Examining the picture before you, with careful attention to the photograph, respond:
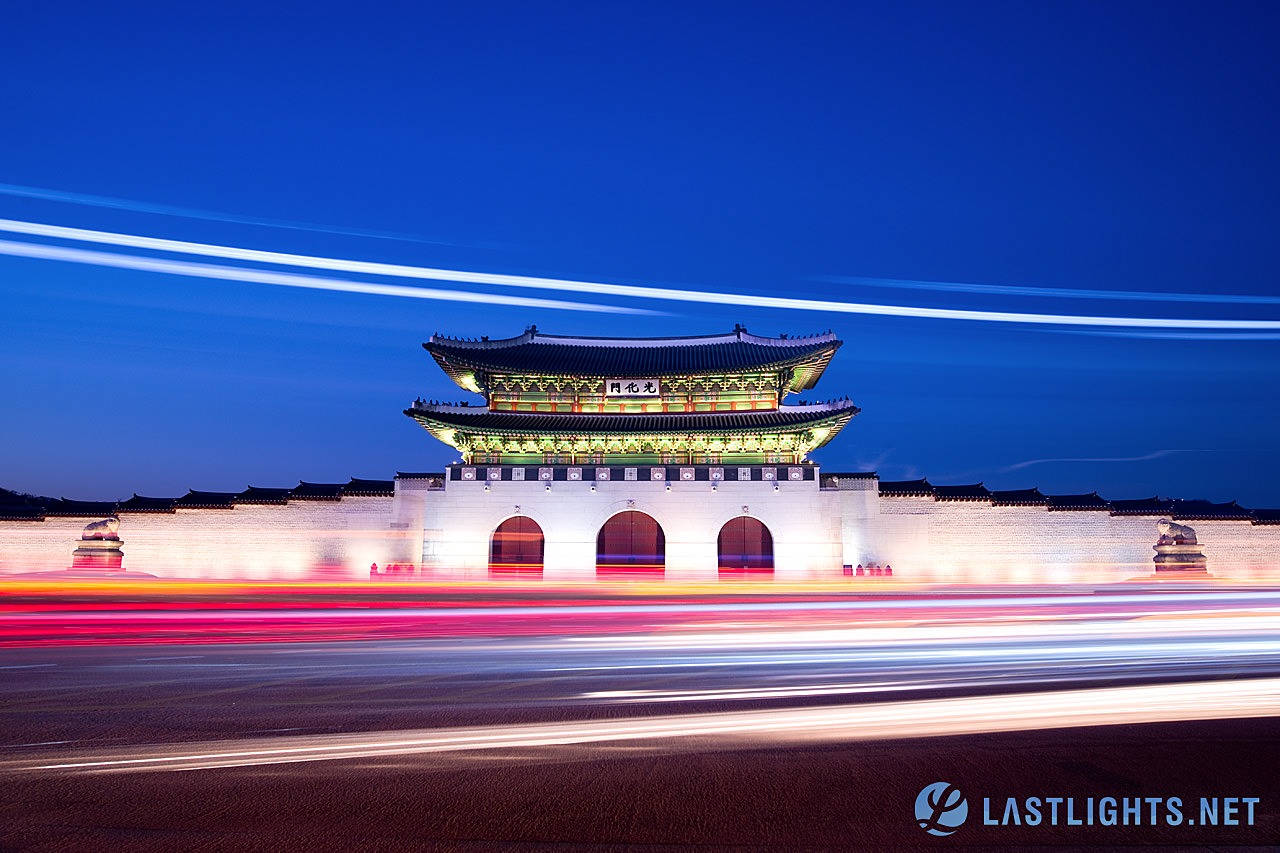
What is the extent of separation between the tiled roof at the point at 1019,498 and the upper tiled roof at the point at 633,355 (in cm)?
820

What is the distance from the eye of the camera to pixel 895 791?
406 cm

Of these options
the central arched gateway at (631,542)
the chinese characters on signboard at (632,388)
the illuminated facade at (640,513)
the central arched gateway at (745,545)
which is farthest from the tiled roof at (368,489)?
the central arched gateway at (745,545)

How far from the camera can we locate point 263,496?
2650 cm

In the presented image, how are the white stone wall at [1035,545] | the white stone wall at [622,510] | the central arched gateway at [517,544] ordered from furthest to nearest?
the central arched gateway at [517,544] < the white stone wall at [622,510] < the white stone wall at [1035,545]

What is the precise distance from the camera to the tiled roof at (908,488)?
25016 mm

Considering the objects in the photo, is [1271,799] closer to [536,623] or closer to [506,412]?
[536,623]

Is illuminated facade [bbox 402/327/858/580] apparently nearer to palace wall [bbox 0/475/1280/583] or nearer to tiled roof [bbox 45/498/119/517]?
palace wall [bbox 0/475/1280/583]

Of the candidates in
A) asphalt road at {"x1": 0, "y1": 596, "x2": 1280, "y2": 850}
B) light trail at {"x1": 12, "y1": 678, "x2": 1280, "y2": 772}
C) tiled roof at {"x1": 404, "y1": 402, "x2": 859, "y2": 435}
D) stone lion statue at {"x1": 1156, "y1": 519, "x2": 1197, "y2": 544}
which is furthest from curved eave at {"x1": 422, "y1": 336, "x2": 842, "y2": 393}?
light trail at {"x1": 12, "y1": 678, "x2": 1280, "y2": 772}

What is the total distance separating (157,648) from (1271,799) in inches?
460

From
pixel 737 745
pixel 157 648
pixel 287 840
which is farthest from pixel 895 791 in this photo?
pixel 157 648

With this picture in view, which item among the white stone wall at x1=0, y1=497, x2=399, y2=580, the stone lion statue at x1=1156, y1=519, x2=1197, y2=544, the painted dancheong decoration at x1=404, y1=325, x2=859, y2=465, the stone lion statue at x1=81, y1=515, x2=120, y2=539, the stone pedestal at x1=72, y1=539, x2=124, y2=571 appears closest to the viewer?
the stone lion statue at x1=1156, y1=519, x2=1197, y2=544

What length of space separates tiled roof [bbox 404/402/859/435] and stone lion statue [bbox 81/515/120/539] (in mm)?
11081

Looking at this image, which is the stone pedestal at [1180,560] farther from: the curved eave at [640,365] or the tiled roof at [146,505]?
the tiled roof at [146,505]

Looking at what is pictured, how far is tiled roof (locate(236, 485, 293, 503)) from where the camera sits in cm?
2583
